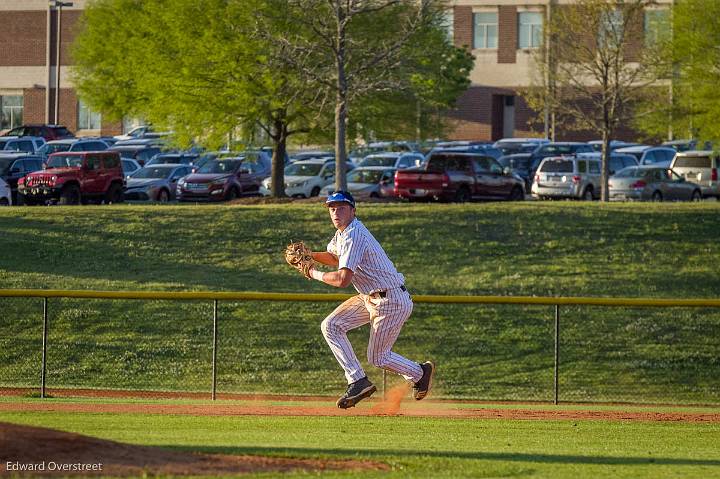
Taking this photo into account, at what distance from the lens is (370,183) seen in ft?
136

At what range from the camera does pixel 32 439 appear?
926 centimetres

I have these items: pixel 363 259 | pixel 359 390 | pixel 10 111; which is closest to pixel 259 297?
pixel 359 390

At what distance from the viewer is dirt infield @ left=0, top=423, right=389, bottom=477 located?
8781 millimetres

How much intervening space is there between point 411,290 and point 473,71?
4614cm

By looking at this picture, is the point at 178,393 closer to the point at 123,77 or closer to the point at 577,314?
the point at 577,314

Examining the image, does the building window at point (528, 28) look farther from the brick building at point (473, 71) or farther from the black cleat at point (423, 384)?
the black cleat at point (423, 384)

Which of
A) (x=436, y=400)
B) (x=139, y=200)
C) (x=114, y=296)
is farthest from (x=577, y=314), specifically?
(x=139, y=200)

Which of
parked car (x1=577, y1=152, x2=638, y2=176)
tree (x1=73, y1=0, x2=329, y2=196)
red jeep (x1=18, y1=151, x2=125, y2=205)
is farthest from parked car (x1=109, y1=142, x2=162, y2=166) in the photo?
parked car (x1=577, y1=152, x2=638, y2=176)

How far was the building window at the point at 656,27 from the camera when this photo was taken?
38938mm

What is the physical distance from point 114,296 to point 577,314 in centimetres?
995

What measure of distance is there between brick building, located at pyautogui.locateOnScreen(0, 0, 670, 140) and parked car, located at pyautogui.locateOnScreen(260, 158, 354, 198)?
23005 millimetres

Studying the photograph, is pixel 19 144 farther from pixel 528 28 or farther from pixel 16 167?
pixel 528 28

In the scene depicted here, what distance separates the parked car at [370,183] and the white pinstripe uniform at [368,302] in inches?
1086

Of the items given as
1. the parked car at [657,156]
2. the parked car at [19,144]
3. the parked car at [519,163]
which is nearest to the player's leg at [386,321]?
the parked car at [519,163]
